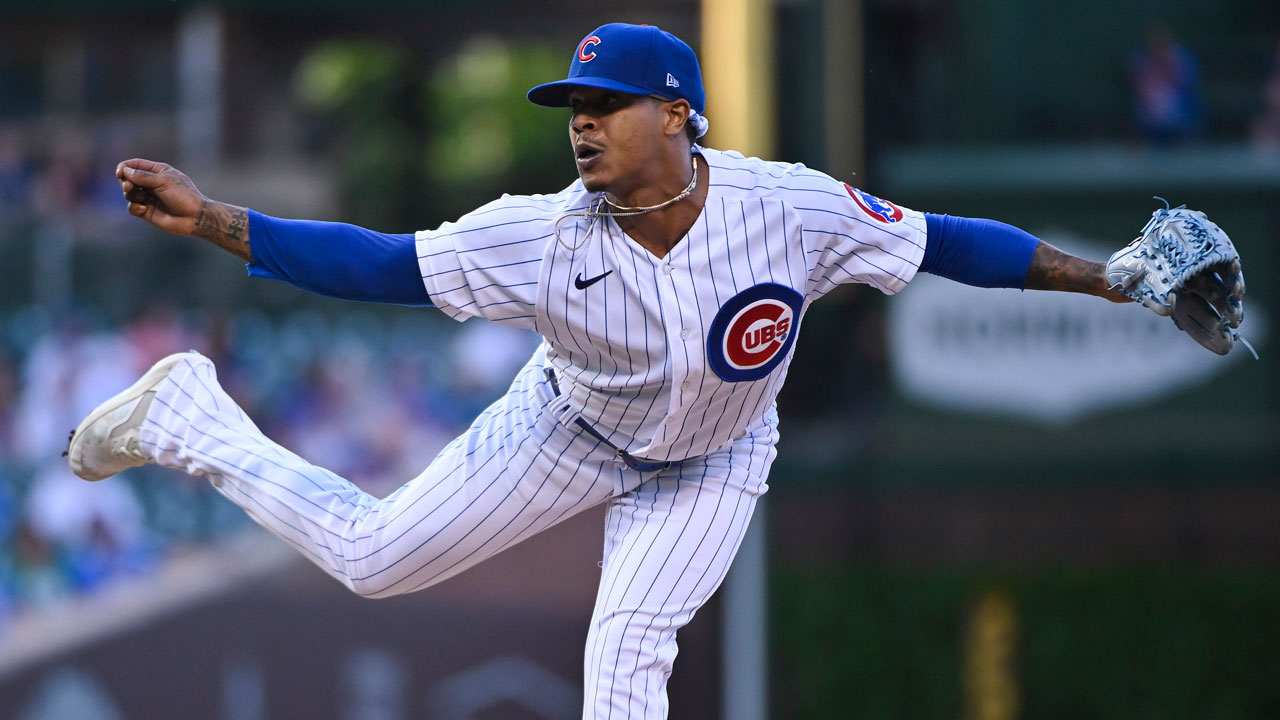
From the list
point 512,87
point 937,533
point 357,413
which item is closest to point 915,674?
point 937,533

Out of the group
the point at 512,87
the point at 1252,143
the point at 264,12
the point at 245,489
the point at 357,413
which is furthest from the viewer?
the point at 512,87

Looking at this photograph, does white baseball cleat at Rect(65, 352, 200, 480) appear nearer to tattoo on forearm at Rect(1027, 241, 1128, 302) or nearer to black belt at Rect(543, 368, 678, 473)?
black belt at Rect(543, 368, 678, 473)

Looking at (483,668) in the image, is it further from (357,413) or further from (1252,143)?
(1252,143)

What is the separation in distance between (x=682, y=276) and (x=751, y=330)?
0.65 ft

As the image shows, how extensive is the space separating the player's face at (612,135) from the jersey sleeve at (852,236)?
15.3 inches

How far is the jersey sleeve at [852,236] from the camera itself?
3.28 metres

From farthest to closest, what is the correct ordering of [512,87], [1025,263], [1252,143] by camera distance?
[512,87] < [1252,143] < [1025,263]

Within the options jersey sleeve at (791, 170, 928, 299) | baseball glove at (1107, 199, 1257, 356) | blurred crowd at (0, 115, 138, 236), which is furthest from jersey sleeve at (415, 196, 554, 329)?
blurred crowd at (0, 115, 138, 236)

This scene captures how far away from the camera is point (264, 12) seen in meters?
9.28

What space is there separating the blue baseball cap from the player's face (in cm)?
4

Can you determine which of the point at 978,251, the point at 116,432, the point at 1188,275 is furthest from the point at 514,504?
the point at 1188,275

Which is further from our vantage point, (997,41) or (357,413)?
(997,41)

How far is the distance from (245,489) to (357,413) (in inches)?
170

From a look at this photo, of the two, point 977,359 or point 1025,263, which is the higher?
point 1025,263
